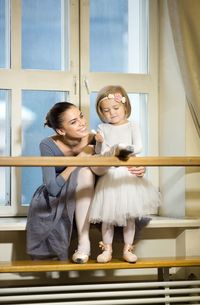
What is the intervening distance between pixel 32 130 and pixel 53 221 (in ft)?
1.82

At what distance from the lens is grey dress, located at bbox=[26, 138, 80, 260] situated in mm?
1824

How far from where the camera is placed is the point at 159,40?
2.32 meters

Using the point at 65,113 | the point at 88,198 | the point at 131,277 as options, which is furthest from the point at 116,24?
the point at 131,277

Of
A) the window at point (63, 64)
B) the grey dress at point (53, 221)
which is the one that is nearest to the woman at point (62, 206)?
the grey dress at point (53, 221)

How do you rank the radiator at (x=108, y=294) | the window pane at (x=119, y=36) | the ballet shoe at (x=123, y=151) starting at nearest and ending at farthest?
the ballet shoe at (x=123, y=151) < the radiator at (x=108, y=294) < the window pane at (x=119, y=36)

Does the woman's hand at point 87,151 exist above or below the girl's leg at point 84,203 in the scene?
above

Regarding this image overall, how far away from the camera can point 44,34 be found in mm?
2285

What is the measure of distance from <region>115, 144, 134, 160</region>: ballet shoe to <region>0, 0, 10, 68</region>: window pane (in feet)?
2.75

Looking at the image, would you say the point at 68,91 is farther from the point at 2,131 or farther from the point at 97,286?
the point at 97,286

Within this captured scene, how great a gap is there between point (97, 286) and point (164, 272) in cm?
30

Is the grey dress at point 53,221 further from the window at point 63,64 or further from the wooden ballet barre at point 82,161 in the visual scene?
the window at point 63,64

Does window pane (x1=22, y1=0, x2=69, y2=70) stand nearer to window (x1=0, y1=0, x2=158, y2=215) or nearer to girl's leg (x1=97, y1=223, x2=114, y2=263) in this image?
window (x1=0, y1=0, x2=158, y2=215)

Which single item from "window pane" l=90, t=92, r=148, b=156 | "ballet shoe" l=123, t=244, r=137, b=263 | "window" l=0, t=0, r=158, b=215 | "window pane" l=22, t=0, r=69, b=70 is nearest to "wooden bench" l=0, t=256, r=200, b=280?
"ballet shoe" l=123, t=244, r=137, b=263

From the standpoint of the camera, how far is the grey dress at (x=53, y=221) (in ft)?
5.98
